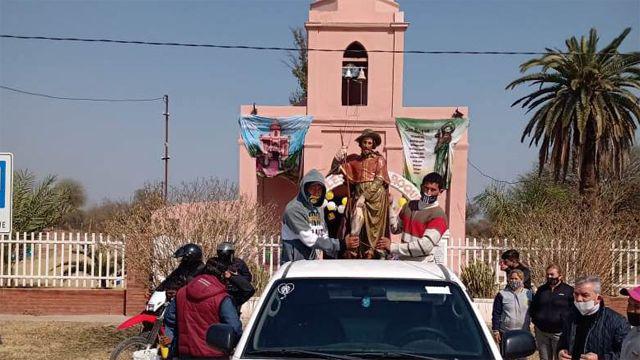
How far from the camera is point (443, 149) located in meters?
22.6

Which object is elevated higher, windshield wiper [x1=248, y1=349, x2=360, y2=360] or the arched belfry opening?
the arched belfry opening

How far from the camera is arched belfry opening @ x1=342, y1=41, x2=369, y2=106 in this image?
23078 millimetres

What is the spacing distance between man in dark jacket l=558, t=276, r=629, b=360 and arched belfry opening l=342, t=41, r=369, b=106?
1708cm

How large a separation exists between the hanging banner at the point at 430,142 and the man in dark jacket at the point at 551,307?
1394 cm

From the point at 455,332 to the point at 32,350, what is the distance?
8842mm

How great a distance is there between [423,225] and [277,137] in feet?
48.4

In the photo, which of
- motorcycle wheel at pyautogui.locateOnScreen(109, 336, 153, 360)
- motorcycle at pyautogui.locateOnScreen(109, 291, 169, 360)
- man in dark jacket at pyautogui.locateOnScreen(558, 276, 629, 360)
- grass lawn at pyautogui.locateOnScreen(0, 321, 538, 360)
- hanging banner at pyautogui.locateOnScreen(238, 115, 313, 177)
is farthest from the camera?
hanging banner at pyautogui.locateOnScreen(238, 115, 313, 177)

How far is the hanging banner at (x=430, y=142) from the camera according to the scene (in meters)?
22.6

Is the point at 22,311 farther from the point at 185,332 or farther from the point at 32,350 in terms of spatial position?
the point at 185,332

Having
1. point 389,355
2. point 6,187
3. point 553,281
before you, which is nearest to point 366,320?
point 389,355

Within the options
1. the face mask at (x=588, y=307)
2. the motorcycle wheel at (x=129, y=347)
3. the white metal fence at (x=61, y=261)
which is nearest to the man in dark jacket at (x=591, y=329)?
the face mask at (x=588, y=307)

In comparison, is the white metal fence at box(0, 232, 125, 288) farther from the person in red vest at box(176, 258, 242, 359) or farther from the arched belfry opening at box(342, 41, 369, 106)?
the person in red vest at box(176, 258, 242, 359)

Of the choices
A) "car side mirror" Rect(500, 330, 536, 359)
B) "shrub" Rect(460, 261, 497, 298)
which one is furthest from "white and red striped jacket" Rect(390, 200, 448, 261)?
"shrub" Rect(460, 261, 497, 298)

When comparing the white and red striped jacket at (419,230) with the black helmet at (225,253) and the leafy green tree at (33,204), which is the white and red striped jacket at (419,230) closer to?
the black helmet at (225,253)
